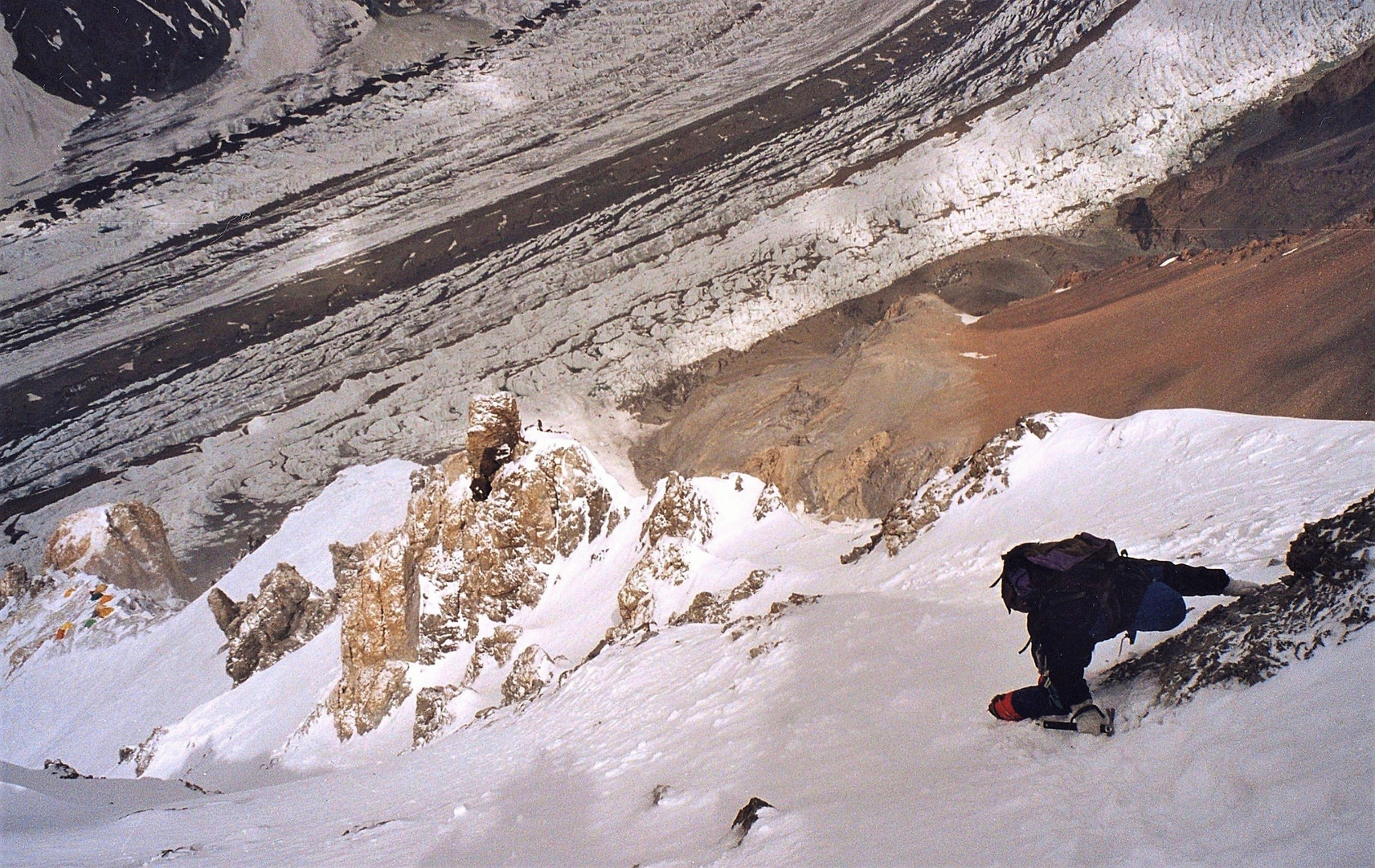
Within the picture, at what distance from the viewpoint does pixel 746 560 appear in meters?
8.48

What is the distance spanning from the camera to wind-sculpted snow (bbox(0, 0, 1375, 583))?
1655 cm

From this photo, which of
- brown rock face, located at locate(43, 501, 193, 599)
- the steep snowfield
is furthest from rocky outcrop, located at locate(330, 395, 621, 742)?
brown rock face, located at locate(43, 501, 193, 599)

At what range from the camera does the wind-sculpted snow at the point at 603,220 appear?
16.5 m

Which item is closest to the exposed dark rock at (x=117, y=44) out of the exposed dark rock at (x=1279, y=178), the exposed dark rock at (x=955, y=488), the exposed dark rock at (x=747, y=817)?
the exposed dark rock at (x=955, y=488)

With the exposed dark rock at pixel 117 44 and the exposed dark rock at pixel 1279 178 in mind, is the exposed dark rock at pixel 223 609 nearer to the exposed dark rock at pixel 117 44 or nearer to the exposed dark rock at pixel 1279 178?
the exposed dark rock at pixel 117 44

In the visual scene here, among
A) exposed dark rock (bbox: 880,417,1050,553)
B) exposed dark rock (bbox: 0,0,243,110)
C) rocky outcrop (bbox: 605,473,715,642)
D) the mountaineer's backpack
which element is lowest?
rocky outcrop (bbox: 605,473,715,642)

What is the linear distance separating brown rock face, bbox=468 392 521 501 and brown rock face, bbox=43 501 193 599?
36.6 ft

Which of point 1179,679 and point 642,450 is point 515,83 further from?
point 1179,679

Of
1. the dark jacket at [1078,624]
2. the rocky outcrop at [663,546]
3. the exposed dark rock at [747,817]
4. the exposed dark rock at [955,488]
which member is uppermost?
the dark jacket at [1078,624]

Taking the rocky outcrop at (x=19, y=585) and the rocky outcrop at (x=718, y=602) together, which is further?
the rocky outcrop at (x=19, y=585)

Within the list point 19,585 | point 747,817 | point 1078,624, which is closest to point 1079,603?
point 1078,624

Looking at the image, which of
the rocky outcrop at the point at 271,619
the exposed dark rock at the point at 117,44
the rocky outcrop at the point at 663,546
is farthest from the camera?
the exposed dark rock at the point at 117,44

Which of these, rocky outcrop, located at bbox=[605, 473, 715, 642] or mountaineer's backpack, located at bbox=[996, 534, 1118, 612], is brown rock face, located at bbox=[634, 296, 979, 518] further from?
mountaineer's backpack, located at bbox=[996, 534, 1118, 612]

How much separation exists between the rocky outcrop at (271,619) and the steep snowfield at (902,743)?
14.8ft
